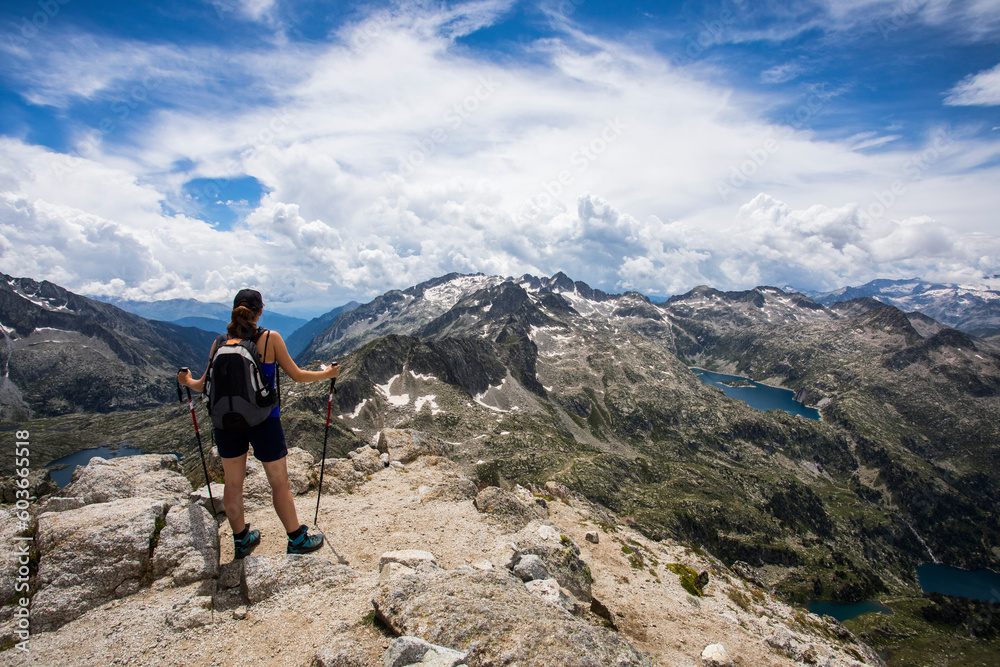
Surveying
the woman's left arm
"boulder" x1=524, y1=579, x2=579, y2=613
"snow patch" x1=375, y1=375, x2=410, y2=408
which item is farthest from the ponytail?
"snow patch" x1=375, y1=375, x2=410, y2=408

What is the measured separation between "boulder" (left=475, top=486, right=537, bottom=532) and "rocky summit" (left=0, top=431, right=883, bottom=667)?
6.21 ft

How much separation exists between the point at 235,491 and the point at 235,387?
11.6ft

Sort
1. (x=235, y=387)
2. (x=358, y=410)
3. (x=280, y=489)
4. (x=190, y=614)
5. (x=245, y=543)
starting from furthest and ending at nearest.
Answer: (x=358, y=410) < (x=245, y=543) < (x=280, y=489) < (x=235, y=387) < (x=190, y=614)

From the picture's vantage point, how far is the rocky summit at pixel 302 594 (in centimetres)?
850

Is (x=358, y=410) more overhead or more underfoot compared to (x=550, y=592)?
more underfoot

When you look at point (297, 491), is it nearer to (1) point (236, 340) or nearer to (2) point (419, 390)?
(1) point (236, 340)

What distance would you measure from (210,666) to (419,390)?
195 metres

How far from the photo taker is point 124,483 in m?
13.6

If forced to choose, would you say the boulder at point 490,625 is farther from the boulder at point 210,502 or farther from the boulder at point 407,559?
the boulder at point 210,502

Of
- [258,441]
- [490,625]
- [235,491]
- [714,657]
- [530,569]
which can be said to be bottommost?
[714,657]

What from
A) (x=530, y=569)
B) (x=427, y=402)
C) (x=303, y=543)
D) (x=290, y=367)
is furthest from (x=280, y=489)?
(x=427, y=402)

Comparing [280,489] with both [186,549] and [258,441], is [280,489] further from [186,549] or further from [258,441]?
[186,549]

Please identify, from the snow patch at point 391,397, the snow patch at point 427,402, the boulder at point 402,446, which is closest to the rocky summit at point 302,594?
the boulder at point 402,446

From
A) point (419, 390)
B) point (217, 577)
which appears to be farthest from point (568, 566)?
point (419, 390)
